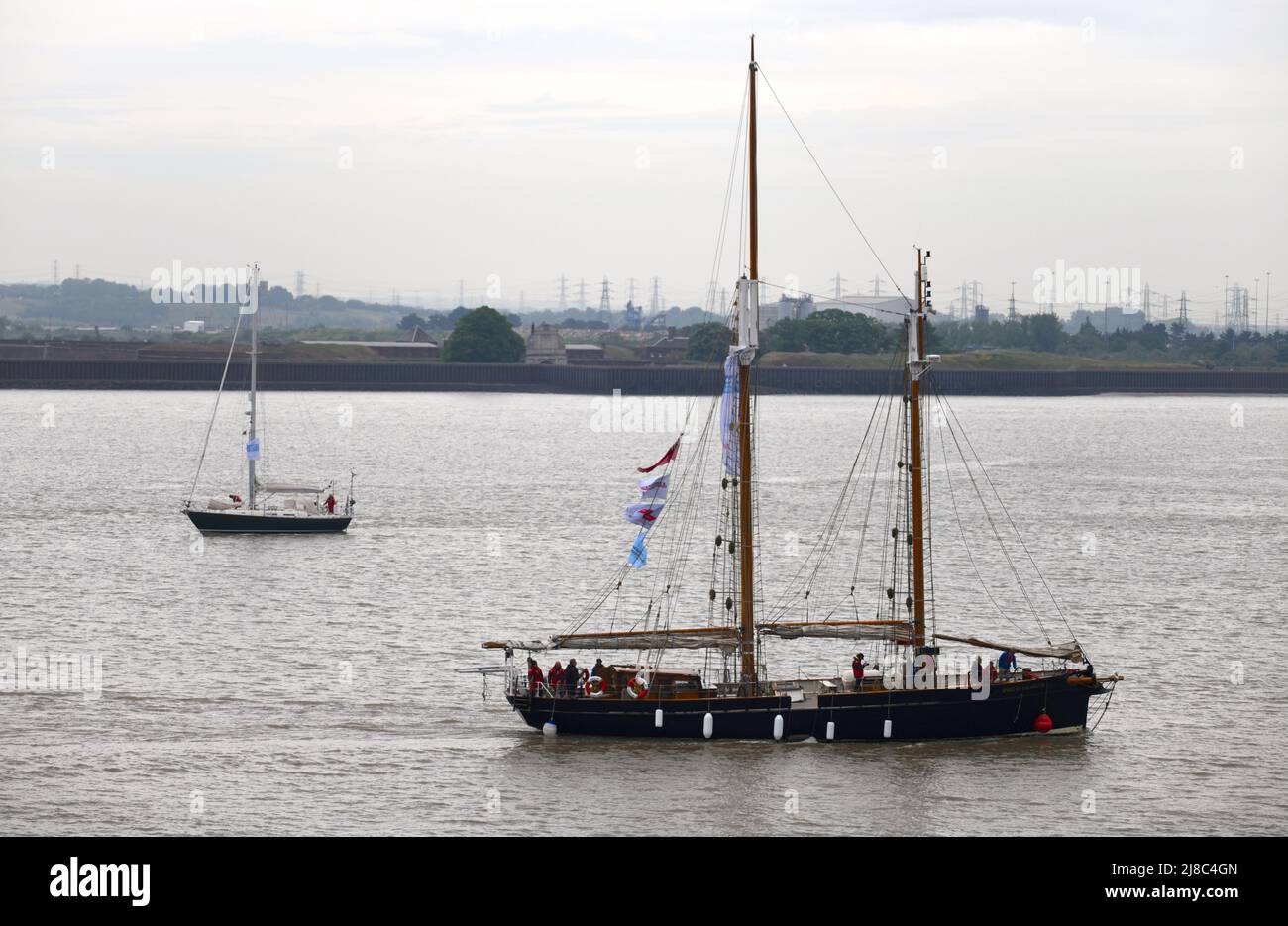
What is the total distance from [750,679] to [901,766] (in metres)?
5.42

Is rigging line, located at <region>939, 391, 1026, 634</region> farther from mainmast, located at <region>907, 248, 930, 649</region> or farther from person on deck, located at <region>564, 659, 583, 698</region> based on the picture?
person on deck, located at <region>564, 659, 583, 698</region>

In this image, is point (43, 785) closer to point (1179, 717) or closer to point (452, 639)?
point (452, 639)

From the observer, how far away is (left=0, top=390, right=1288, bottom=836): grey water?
41.2 m

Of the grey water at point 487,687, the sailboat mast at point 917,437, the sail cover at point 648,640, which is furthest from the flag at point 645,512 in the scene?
the sailboat mast at point 917,437

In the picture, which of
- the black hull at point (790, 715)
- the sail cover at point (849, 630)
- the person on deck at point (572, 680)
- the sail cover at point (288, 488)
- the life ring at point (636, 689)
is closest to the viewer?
the black hull at point (790, 715)

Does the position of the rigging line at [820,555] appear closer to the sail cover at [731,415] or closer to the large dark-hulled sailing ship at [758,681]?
the large dark-hulled sailing ship at [758,681]

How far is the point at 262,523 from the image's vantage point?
9481cm

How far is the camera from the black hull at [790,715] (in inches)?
1821

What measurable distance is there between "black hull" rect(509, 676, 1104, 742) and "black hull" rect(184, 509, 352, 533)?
50.3 metres

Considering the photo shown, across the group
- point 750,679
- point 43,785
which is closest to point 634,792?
point 750,679

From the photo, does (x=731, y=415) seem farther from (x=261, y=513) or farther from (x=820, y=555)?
(x=261, y=513)

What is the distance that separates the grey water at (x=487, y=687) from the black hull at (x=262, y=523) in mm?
1007
